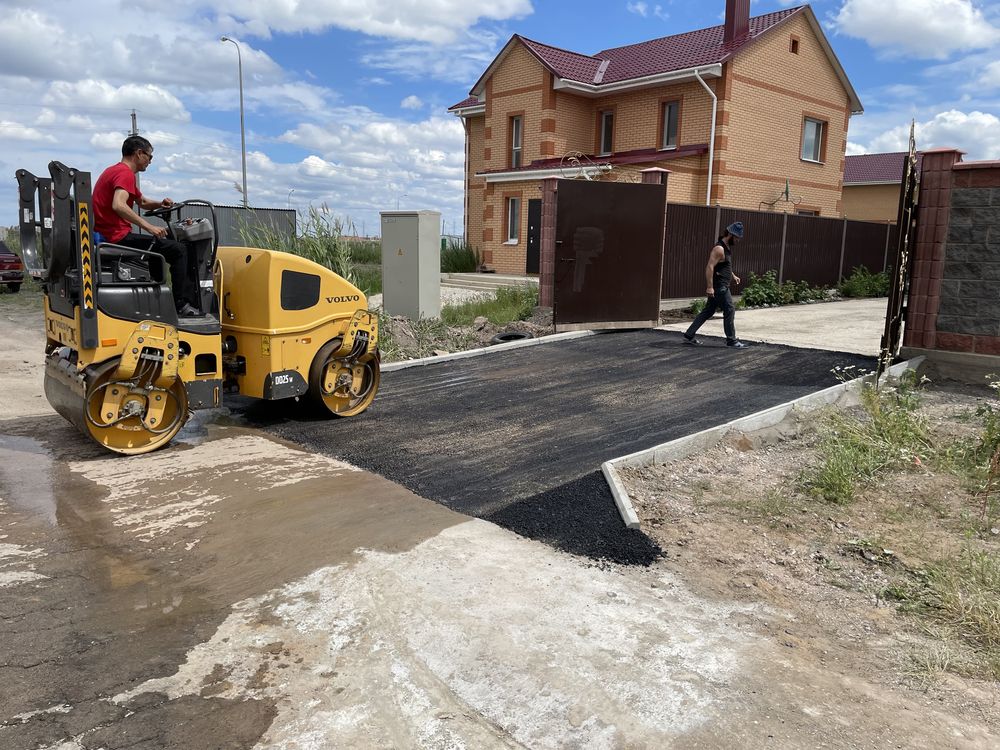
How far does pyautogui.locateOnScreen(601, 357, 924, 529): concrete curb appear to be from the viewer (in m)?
5.17

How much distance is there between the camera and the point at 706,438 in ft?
21.4

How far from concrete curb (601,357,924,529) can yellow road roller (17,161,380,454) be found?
3002 millimetres

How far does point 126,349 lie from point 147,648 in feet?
10.1

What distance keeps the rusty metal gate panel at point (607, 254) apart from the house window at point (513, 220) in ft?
41.2

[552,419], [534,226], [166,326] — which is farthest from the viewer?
[534,226]

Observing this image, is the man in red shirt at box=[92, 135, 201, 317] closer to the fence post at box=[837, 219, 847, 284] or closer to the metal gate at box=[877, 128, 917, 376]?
the metal gate at box=[877, 128, 917, 376]

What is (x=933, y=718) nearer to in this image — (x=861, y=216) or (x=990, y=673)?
(x=990, y=673)

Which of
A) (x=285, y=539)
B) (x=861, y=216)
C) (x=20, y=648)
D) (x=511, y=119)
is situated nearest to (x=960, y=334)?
(x=285, y=539)

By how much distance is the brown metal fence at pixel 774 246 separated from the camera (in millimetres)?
15688

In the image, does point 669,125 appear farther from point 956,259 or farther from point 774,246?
point 956,259

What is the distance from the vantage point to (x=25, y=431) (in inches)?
281

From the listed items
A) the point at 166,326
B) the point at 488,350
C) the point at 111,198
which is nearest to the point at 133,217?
the point at 111,198

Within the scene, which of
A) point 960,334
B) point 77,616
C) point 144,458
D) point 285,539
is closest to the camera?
point 77,616

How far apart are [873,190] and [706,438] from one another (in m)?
37.4
